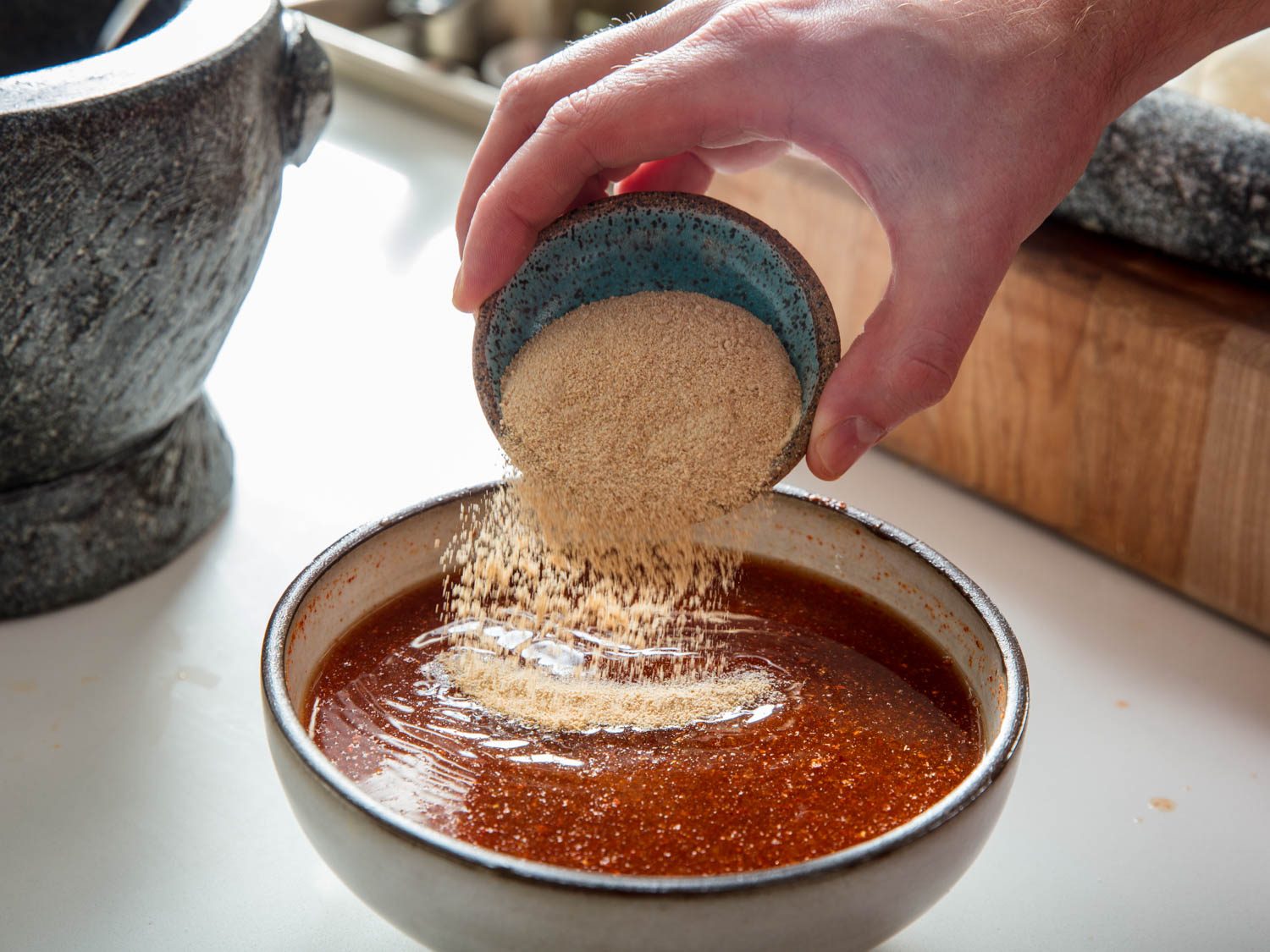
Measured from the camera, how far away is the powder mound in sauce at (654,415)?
2.56 ft

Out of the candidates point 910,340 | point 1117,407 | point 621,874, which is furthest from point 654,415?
point 1117,407

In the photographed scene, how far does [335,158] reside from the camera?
1.66 metres

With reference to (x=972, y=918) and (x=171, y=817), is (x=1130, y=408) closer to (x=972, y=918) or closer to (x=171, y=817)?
(x=972, y=918)

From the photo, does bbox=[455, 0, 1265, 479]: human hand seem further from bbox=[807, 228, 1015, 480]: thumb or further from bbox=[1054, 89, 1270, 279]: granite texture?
bbox=[1054, 89, 1270, 279]: granite texture

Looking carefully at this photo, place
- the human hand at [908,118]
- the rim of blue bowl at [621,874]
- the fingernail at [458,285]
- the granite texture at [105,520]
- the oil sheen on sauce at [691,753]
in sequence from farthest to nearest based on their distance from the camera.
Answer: the granite texture at [105,520] < the fingernail at [458,285] < the human hand at [908,118] < the oil sheen on sauce at [691,753] < the rim of blue bowl at [621,874]

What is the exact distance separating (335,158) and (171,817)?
40.2 inches

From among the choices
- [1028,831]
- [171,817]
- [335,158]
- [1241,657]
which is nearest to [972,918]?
[1028,831]

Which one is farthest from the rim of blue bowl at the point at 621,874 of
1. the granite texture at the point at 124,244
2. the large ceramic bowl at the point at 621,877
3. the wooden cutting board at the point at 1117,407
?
the wooden cutting board at the point at 1117,407

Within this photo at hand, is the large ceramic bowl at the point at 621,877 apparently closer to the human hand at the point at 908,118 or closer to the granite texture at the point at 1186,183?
the human hand at the point at 908,118

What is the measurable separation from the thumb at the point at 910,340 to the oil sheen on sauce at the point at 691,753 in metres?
0.10

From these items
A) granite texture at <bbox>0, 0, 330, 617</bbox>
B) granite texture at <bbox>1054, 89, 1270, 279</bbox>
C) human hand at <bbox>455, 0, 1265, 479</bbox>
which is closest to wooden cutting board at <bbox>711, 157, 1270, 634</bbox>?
granite texture at <bbox>1054, 89, 1270, 279</bbox>

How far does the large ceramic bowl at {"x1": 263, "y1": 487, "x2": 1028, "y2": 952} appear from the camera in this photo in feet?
1.72

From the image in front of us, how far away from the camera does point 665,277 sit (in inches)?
33.7

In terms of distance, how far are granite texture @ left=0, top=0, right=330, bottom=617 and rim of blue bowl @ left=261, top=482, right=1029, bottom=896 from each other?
0.26 metres
